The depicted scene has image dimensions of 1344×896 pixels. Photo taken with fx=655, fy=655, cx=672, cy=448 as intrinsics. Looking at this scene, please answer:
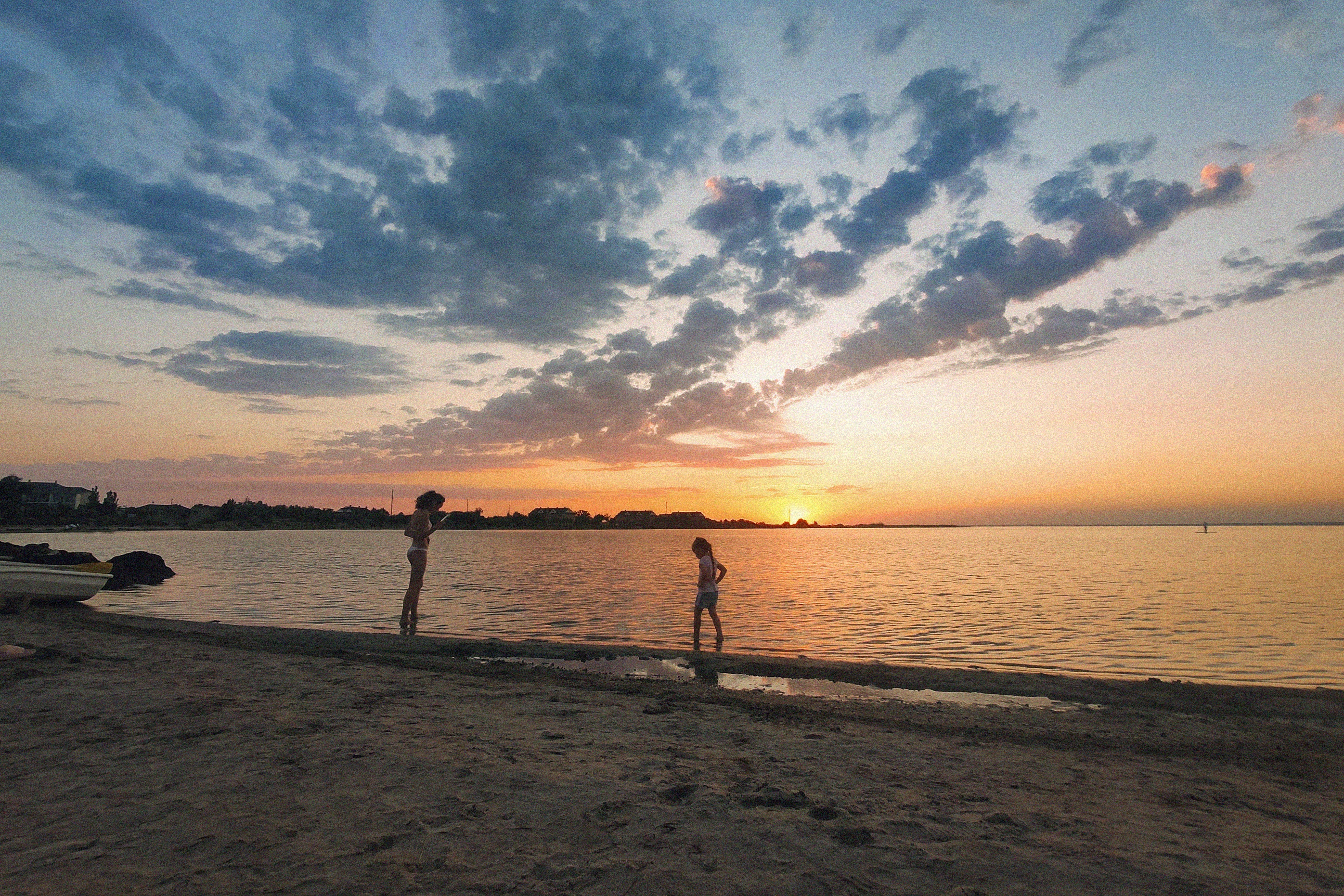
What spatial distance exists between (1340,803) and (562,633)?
15413 mm

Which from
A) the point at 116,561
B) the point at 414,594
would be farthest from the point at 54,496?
the point at 414,594

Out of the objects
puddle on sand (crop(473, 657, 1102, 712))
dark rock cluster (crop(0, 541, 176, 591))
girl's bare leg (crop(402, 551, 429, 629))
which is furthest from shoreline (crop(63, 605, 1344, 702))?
dark rock cluster (crop(0, 541, 176, 591))

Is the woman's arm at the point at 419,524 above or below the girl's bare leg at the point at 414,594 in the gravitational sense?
above

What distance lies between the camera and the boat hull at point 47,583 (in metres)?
18.8

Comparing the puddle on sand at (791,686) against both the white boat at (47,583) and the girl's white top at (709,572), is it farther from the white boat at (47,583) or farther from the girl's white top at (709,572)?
the white boat at (47,583)

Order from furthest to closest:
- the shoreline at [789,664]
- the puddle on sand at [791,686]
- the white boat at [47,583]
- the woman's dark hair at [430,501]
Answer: the white boat at [47,583], the woman's dark hair at [430,501], the shoreline at [789,664], the puddle on sand at [791,686]

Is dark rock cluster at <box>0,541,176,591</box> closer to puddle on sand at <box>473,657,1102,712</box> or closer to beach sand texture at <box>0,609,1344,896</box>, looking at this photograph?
beach sand texture at <box>0,609,1344,896</box>

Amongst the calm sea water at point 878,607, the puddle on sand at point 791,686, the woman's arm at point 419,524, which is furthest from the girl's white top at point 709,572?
the woman's arm at point 419,524

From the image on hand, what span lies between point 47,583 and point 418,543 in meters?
13.8

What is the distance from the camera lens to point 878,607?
25.3 meters

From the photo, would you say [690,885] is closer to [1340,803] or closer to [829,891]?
[829,891]

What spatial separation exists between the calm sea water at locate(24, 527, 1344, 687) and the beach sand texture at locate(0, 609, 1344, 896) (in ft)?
20.8

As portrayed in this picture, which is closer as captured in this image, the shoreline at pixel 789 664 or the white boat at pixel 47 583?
the shoreline at pixel 789 664

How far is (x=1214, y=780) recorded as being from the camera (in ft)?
22.0
